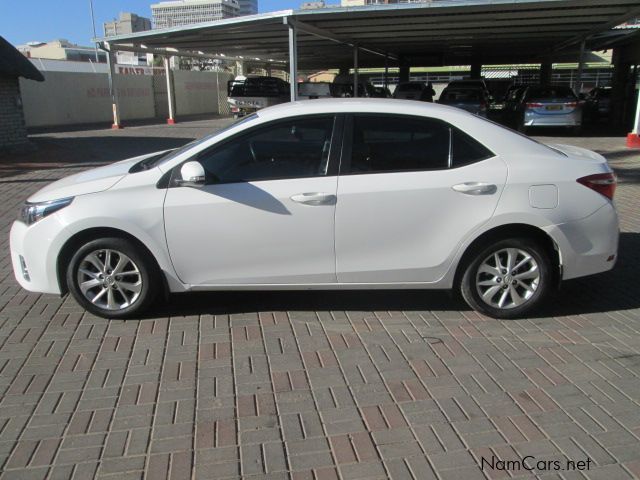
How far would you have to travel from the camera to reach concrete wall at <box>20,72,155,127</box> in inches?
962

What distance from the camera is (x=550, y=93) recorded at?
18984 millimetres

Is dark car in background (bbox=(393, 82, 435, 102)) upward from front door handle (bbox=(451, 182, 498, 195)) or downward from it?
upward

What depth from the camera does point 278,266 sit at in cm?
434

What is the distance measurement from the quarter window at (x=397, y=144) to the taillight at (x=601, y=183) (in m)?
1.05

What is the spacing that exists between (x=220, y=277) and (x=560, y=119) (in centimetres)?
1625

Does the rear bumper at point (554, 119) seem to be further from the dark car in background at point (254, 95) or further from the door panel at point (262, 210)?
the door panel at point (262, 210)

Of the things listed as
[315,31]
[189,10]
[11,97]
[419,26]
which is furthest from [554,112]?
[189,10]

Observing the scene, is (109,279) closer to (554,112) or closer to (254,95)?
(554,112)

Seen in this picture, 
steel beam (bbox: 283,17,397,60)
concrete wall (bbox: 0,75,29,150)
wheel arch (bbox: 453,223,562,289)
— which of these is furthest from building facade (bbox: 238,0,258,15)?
wheel arch (bbox: 453,223,562,289)

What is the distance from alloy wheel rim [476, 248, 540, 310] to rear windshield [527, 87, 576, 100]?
50.9ft

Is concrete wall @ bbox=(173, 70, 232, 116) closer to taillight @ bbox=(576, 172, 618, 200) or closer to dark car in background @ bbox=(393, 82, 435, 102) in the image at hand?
dark car in background @ bbox=(393, 82, 435, 102)

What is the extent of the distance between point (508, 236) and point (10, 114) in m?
14.8

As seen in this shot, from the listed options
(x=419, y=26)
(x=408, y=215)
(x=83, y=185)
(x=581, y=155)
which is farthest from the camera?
(x=419, y=26)

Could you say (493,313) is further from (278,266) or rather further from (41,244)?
(41,244)
